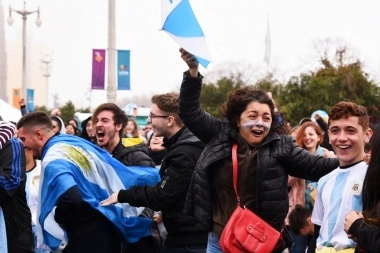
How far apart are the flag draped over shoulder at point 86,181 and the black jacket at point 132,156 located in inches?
4.7

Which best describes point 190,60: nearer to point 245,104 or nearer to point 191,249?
point 245,104

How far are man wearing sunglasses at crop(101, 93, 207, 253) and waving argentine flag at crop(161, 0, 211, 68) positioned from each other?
972mm

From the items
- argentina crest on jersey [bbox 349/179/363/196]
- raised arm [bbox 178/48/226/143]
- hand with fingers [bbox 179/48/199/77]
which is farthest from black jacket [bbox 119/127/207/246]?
argentina crest on jersey [bbox 349/179/363/196]

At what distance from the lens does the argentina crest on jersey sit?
4.74 metres

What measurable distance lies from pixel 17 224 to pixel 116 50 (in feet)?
49.4

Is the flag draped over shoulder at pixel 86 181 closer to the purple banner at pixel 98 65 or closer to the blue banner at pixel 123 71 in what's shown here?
the blue banner at pixel 123 71

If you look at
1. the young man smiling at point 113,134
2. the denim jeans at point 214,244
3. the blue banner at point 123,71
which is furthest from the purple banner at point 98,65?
the denim jeans at point 214,244

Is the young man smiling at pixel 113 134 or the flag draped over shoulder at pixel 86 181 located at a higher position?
the young man smiling at pixel 113 134

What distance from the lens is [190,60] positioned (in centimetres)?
507

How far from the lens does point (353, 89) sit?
3191 centimetres

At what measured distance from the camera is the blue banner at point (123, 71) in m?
21.4

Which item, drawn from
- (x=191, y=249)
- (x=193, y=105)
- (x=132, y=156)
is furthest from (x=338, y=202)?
(x=132, y=156)

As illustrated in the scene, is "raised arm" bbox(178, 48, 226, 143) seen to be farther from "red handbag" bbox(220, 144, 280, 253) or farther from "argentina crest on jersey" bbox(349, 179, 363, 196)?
"argentina crest on jersey" bbox(349, 179, 363, 196)

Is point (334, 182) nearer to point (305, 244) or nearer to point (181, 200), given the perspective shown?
point (181, 200)
